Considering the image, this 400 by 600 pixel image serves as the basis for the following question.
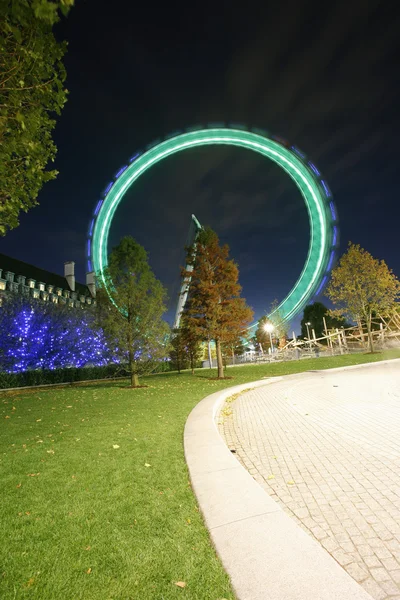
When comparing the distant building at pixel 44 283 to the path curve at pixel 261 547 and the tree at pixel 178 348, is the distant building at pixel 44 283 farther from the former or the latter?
the path curve at pixel 261 547

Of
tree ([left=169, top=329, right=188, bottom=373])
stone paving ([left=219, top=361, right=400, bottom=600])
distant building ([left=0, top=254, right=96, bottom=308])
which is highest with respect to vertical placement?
distant building ([left=0, top=254, right=96, bottom=308])

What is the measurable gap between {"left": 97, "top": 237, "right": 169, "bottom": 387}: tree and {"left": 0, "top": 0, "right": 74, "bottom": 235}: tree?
40.9 feet

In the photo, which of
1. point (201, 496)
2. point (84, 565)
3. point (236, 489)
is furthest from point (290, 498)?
point (84, 565)

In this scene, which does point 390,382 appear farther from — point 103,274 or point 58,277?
point 58,277

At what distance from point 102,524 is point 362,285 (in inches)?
1409

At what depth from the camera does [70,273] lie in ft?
188

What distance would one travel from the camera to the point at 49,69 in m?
5.34

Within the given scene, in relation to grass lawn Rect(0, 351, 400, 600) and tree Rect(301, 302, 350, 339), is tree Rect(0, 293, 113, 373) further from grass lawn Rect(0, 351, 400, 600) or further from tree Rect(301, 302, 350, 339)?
tree Rect(301, 302, 350, 339)

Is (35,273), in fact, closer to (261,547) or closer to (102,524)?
(102,524)

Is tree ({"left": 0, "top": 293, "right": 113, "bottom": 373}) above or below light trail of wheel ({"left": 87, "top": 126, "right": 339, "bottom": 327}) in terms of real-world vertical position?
A: below

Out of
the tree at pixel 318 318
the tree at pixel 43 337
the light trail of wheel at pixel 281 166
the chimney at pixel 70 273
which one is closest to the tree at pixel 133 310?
the tree at pixel 43 337

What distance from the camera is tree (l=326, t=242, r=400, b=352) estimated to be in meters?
32.1

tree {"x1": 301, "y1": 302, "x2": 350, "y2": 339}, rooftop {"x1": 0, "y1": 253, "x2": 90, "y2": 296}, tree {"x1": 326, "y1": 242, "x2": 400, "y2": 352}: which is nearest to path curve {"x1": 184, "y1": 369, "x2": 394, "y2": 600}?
tree {"x1": 326, "y1": 242, "x2": 400, "y2": 352}

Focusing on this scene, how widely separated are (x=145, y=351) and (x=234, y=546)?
654 inches
